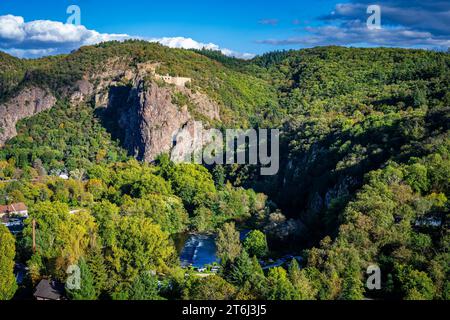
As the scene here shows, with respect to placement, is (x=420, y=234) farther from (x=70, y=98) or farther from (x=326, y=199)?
(x=70, y=98)

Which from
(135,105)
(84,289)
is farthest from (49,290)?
(135,105)

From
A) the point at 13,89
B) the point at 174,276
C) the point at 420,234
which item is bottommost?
the point at 174,276

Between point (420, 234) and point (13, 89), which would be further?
point (13, 89)

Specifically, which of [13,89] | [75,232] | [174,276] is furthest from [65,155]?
[174,276]

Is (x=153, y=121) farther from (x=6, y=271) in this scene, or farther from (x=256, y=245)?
(x=6, y=271)

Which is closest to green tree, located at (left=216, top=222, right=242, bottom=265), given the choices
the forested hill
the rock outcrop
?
the forested hill

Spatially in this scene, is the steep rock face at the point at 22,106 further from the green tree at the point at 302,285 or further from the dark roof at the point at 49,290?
the green tree at the point at 302,285
